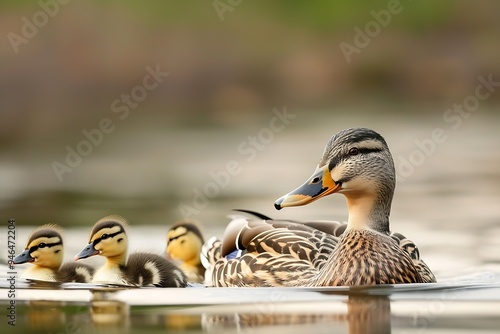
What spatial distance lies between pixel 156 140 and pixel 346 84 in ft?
14.7

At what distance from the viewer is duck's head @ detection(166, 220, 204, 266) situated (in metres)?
7.98

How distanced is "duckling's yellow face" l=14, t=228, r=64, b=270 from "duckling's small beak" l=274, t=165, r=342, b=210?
1.47 meters

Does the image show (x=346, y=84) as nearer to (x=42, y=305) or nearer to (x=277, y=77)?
(x=277, y=77)

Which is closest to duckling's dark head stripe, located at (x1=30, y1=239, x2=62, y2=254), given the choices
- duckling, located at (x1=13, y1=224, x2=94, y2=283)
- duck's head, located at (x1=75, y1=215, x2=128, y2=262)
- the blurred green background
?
duckling, located at (x1=13, y1=224, x2=94, y2=283)

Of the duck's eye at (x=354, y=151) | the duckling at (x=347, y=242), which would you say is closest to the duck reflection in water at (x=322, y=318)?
the duckling at (x=347, y=242)

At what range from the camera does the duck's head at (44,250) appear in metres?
7.28

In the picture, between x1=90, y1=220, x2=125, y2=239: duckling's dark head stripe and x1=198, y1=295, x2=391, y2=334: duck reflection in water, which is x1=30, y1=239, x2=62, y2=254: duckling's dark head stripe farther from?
x1=198, y1=295, x2=391, y2=334: duck reflection in water

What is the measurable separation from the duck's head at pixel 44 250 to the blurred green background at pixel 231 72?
15.0 ft

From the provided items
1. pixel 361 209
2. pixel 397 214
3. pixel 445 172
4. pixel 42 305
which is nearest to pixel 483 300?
pixel 361 209

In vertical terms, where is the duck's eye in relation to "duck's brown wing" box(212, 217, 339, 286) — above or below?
above

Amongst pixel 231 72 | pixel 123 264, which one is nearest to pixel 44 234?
pixel 123 264

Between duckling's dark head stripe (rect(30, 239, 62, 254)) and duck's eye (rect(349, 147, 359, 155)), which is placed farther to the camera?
duckling's dark head stripe (rect(30, 239, 62, 254))

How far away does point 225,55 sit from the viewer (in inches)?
631

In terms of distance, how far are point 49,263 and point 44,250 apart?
75 millimetres
